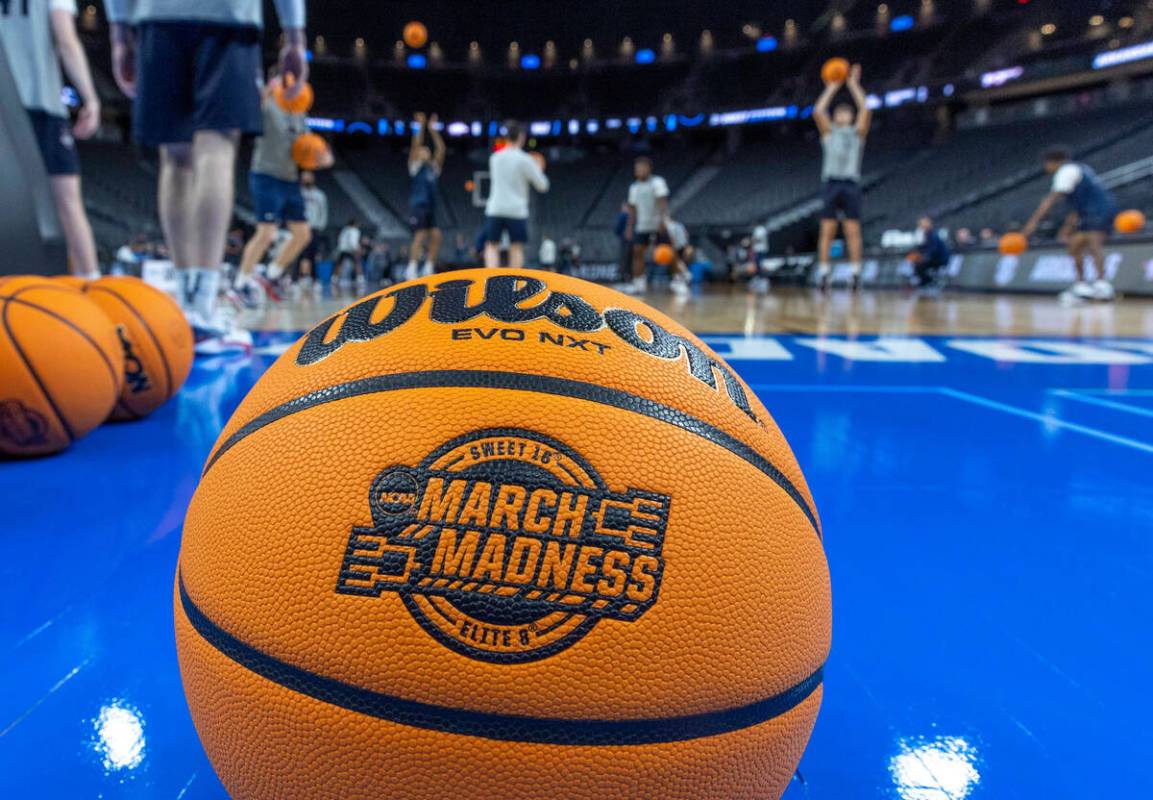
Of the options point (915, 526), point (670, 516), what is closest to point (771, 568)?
point (670, 516)

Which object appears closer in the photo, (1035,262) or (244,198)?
(1035,262)

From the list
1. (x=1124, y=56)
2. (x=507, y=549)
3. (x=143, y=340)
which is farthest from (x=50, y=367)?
(x=1124, y=56)

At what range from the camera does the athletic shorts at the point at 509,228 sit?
6.88 meters

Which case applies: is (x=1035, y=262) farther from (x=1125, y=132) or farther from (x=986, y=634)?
(x=986, y=634)

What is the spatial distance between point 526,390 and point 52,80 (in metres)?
3.70

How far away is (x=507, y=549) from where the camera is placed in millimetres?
491

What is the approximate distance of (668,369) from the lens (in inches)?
24.4

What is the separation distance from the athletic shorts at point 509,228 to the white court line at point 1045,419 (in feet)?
16.0

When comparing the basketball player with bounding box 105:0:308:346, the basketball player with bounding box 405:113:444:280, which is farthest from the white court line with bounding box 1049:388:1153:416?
the basketball player with bounding box 405:113:444:280

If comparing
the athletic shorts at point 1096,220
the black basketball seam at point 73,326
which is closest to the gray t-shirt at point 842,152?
the athletic shorts at point 1096,220

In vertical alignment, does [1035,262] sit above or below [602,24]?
below

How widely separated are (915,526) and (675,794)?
92 centimetres

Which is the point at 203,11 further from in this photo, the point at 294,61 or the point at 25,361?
the point at 25,361

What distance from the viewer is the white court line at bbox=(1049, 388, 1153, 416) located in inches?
88.8
